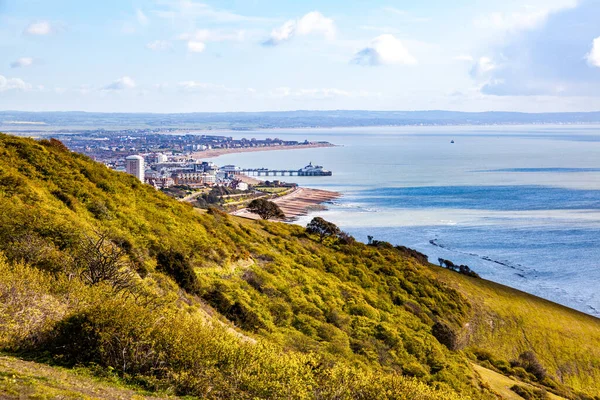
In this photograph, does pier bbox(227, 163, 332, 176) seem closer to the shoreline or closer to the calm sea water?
the calm sea water

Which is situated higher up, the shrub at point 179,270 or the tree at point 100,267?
the tree at point 100,267

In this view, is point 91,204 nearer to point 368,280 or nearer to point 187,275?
point 187,275

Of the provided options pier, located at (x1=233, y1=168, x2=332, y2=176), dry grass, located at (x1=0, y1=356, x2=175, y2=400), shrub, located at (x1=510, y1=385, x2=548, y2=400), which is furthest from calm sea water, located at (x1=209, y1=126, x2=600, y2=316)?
dry grass, located at (x1=0, y1=356, x2=175, y2=400)

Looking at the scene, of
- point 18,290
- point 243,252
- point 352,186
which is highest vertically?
point 18,290

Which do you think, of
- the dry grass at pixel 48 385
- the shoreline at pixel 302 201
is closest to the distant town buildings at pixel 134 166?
the shoreline at pixel 302 201

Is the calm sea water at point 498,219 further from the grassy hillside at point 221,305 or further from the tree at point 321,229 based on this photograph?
the tree at point 321,229

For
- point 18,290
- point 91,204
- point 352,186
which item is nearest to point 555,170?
point 352,186
